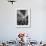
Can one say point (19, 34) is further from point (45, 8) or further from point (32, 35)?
point (45, 8)

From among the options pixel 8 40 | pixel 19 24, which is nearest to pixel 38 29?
pixel 19 24

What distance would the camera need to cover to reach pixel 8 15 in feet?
14.9

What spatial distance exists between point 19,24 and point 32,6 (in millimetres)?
714

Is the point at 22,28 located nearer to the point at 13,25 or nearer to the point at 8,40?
the point at 13,25

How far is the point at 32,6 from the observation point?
15.0ft

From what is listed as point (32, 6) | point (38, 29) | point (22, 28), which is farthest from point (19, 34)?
point (32, 6)

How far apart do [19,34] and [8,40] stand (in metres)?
0.40

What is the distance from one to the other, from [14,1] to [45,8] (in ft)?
3.33

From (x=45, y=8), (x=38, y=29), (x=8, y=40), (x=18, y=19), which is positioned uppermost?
(x=45, y=8)

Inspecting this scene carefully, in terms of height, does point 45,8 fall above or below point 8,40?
above

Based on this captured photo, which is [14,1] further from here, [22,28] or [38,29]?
[38,29]

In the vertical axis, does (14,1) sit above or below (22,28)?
above

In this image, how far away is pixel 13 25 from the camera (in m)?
4.55

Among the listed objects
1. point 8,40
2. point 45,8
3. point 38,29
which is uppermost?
point 45,8
